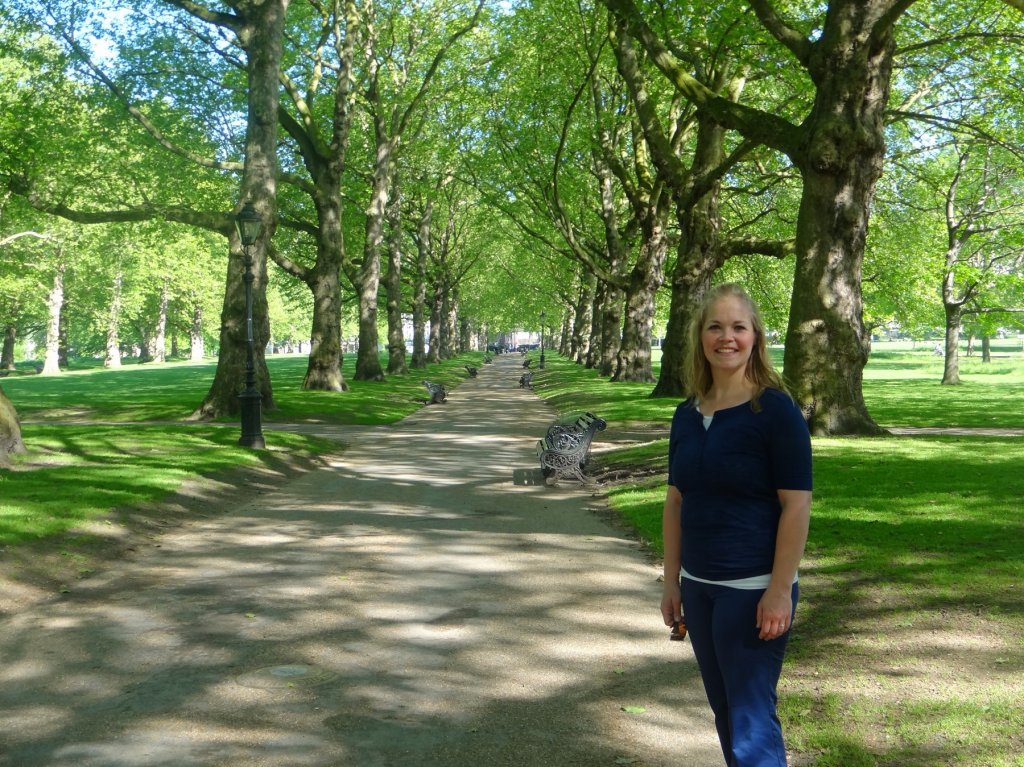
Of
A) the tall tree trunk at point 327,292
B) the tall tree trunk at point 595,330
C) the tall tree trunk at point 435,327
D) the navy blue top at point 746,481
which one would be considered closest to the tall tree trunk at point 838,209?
the navy blue top at point 746,481

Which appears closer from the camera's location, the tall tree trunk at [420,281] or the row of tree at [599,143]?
the row of tree at [599,143]

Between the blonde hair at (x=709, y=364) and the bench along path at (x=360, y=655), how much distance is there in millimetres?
2040

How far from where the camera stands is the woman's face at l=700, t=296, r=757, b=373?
11.6ft

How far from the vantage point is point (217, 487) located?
1419 centimetres

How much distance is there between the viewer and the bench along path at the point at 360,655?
501cm

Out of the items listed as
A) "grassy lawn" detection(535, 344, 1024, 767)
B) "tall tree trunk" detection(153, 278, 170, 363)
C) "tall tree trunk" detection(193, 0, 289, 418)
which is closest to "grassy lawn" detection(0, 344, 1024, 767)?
"grassy lawn" detection(535, 344, 1024, 767)

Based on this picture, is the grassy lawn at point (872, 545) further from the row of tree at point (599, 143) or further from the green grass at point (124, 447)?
the row of tree at point (599, 143)

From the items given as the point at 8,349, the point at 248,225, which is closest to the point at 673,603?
the point at 248,225

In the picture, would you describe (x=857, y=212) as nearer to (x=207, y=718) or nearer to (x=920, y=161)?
(x=207, y=718)

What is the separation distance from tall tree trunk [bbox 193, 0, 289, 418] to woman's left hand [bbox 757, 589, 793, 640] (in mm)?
20144

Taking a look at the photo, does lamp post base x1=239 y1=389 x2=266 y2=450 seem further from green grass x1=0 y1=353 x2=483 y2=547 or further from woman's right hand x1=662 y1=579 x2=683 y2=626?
woman's right hand x1=662 y1=579 x2=683 y2=626

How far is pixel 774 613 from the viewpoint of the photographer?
3.29 metres

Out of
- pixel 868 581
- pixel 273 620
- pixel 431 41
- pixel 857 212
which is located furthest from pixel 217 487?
pixel 431 41

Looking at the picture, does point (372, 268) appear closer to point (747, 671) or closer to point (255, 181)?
point (255, 181)
